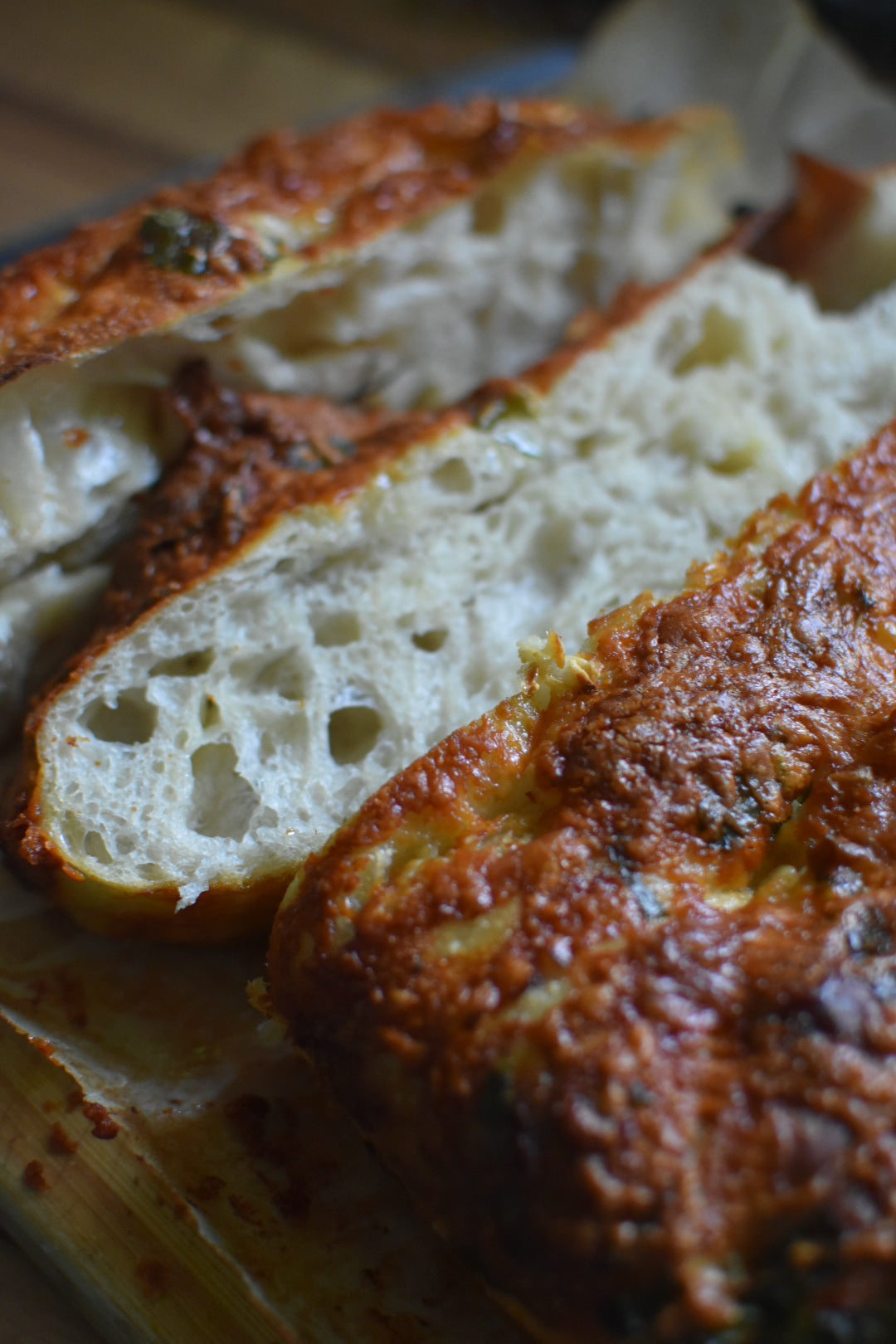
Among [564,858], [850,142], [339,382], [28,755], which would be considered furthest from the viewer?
[850,142]

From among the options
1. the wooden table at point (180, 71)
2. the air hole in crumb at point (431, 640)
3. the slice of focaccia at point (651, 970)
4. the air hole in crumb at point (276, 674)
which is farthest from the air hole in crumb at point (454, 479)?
the wooden table at point (180, 71)

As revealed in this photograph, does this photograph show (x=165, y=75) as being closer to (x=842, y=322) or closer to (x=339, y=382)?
(x=339, y=382)

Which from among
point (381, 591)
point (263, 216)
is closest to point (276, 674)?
point (381, 591)

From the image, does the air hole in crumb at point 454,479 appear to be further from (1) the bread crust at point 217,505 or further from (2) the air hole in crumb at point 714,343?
(2) the air hole in crumb at point 714,343

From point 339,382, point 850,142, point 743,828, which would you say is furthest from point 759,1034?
point 850,142

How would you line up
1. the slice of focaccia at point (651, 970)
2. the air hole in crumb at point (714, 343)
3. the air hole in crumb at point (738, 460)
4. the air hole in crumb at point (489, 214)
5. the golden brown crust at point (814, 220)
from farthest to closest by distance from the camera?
1. the golden brown crust at point (814, 220)
2. the air hole in crumb at point (489, 214)
3. the air hole in crumb at point (714, 343)
4. the air hole in crumb at point (738, 460)
5. the slice of focaccia at point (651, 970)

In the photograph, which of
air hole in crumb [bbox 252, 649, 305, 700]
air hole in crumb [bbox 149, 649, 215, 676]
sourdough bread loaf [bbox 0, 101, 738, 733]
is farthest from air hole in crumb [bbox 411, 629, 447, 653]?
sourdough bread loaf [bbox 0, 101, 738, 733]
